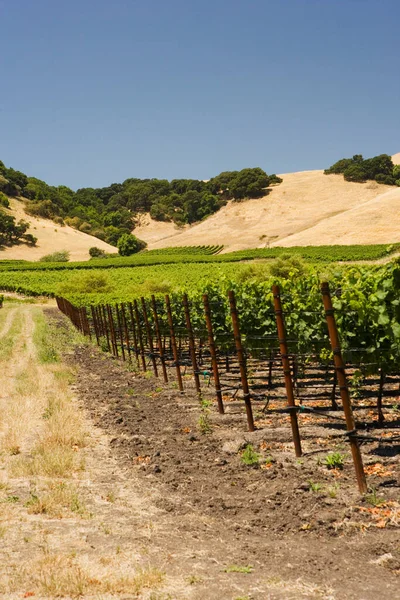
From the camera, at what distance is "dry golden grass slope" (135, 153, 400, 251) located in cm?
11269

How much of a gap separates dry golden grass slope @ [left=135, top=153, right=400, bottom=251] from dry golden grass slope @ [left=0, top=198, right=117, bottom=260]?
55.9 ft

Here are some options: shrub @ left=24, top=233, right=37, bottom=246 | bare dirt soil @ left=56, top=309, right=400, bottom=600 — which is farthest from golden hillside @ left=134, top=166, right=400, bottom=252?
bare dirt soil @ left=56, top=309, right=400, bottom=600

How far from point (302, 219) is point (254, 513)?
481 ft

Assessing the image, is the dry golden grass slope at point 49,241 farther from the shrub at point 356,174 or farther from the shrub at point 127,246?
the shrub at point 356,174

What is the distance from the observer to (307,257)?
3258 inches

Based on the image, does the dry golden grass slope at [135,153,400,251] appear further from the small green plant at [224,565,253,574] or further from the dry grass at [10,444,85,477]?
the small green plant at [224,565,253,574]

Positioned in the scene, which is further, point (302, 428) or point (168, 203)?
point (168, 203)

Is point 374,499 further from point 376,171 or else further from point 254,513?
point 376,171

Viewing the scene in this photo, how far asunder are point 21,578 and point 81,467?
3273 millimetres

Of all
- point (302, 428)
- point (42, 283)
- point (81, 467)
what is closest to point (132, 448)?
point (81, 467)

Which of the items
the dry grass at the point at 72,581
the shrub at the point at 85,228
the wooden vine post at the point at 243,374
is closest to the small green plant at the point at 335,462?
the wooden vine post at the point at 243,374

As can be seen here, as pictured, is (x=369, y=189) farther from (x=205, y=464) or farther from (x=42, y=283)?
(x=205, y=464)

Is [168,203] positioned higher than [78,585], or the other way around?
[168,203]

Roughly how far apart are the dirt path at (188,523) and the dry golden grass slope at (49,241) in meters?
127
